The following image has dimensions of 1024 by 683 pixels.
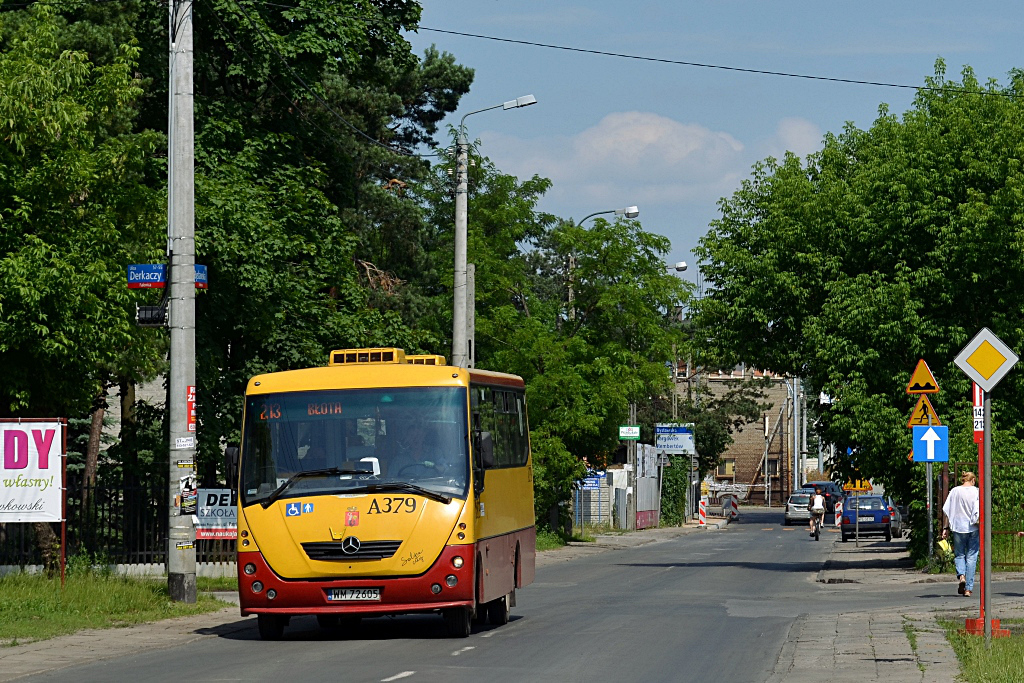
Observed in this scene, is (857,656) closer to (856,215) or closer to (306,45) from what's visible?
(856,215)

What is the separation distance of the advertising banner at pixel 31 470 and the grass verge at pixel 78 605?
2.98ft

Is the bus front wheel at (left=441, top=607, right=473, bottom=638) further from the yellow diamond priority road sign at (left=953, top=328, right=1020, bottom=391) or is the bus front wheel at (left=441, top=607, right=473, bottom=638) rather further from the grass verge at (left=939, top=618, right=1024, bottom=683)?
the yellow diamond priority road sign at (left=953, top=328, right=1020, bottom=391)

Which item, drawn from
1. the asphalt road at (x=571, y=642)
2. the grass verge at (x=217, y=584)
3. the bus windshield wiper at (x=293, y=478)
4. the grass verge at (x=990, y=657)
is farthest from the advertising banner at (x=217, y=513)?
the grass verge at (x=990, y=657)

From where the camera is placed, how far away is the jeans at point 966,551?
21797mm

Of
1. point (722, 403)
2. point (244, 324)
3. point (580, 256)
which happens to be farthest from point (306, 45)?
point (722, 403)

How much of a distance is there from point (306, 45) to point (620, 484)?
30731mm

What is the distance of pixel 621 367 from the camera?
40.0 metres

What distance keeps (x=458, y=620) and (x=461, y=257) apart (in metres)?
13.6

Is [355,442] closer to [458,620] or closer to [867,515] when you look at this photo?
[458,620]

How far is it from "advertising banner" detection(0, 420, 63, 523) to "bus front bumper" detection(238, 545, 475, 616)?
4961 millimetres

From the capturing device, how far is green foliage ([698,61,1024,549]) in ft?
93.8

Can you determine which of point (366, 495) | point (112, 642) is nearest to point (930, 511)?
point (366, 495)

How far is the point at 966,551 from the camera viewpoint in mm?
21938

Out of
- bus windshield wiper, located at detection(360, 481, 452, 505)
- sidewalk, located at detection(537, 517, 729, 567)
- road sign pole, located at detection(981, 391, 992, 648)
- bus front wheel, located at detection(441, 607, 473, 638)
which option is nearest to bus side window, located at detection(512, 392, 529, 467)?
bus front wheel, located at detection(441, 607, 473, 638)
